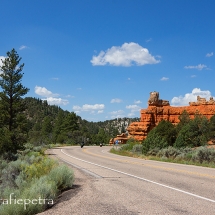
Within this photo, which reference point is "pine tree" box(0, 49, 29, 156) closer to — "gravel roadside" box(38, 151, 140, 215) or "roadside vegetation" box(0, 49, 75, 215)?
"roadside vegetation" box(0, 49, 75, 215)

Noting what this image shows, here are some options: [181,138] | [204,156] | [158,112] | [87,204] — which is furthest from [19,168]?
[158,112]

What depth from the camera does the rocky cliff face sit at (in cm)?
7950

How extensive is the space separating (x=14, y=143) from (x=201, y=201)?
1045 inches

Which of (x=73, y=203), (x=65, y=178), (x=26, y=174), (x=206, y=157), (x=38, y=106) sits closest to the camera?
(x=73, y=203)

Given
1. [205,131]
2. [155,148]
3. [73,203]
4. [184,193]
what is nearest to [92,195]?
[73,203]

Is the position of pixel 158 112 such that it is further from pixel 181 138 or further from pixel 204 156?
pixel 204 156

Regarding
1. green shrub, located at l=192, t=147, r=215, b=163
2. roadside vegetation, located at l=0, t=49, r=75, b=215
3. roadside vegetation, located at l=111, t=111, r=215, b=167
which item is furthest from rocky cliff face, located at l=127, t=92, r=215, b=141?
green shrub, located at l=192, t=147, r=215, b=163

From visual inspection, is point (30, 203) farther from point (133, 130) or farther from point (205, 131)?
point (133, 130)

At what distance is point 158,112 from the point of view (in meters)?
86.2

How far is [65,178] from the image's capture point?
30.1 feet

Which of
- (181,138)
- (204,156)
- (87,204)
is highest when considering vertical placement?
(181,138)

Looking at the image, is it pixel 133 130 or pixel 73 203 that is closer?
pixel 73 203

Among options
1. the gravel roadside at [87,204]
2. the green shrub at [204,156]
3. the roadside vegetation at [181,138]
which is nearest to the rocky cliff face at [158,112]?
the roadside vegetation at [181,138]

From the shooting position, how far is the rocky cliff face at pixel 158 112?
7950 cm
